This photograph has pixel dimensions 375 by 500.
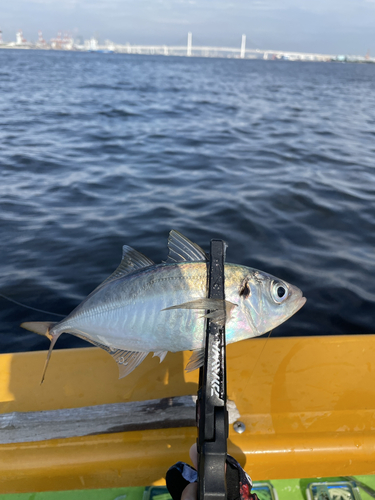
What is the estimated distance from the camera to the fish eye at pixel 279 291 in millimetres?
1446

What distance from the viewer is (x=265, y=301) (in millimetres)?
1443

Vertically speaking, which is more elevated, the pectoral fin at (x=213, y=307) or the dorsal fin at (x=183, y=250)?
the dorsal fin at (x=183, y=250)

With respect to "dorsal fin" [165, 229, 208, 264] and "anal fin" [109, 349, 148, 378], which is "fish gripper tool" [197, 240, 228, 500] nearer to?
"dorsal fin" [165, 229, 208, 264]

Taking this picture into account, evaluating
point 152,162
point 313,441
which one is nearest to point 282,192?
point 152,162

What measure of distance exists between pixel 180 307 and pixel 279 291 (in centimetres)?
41

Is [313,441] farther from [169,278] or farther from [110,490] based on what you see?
[169,278]

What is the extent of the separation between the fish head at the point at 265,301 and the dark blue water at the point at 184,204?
327 cm

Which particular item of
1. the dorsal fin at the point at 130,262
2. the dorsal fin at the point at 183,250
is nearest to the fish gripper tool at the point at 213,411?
the dorsal fin at the point at 183,250

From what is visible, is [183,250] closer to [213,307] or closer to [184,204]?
[213,307]

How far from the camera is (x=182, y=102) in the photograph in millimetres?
22797

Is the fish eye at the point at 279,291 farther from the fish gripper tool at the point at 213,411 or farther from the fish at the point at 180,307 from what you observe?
the fish gripper tool at the point at 213,411

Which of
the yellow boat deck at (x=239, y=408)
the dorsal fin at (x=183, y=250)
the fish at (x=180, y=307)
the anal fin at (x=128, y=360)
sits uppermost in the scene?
the dorsal fin at (x=183, y=250)

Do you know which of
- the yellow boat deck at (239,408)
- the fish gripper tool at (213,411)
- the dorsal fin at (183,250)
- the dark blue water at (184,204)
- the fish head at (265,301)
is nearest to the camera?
the fish gripper tool at (213,411)

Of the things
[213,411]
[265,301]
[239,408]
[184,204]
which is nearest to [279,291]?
[265,301]
